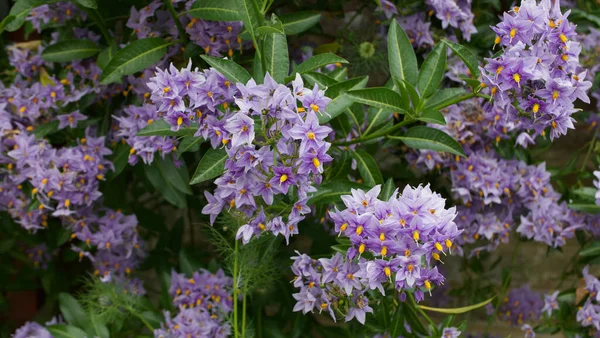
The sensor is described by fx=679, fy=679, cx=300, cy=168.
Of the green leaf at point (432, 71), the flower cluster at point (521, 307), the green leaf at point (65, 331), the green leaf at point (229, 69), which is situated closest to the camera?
the green leaf at point (229, 69)

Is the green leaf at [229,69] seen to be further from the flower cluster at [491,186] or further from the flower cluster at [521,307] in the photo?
the flower cluster at [521,307]

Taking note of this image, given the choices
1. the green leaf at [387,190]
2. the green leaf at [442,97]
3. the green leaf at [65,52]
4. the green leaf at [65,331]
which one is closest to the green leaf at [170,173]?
the green leaf at [65,52]

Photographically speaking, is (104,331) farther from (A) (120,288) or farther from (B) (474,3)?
(B) (474,3)

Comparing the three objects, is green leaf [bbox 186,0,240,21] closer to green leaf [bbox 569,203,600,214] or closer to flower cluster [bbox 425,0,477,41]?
flower cluster [bbox 425,0,477,41]

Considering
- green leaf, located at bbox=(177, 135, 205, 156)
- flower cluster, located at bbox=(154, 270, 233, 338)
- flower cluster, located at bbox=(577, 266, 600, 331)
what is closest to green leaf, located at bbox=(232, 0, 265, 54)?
green leaf, located at bbox=(177, 135, 205, 156)

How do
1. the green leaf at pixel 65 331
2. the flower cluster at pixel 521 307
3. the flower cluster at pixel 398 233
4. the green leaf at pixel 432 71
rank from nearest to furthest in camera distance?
the flower cluster at pixel 398 233 → the green leaf at pixel 432 71 → the green leaf at pixel 65 331 → the flower cluster at pixel 521 307

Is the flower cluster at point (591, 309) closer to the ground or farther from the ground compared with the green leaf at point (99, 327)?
farther from the ground
